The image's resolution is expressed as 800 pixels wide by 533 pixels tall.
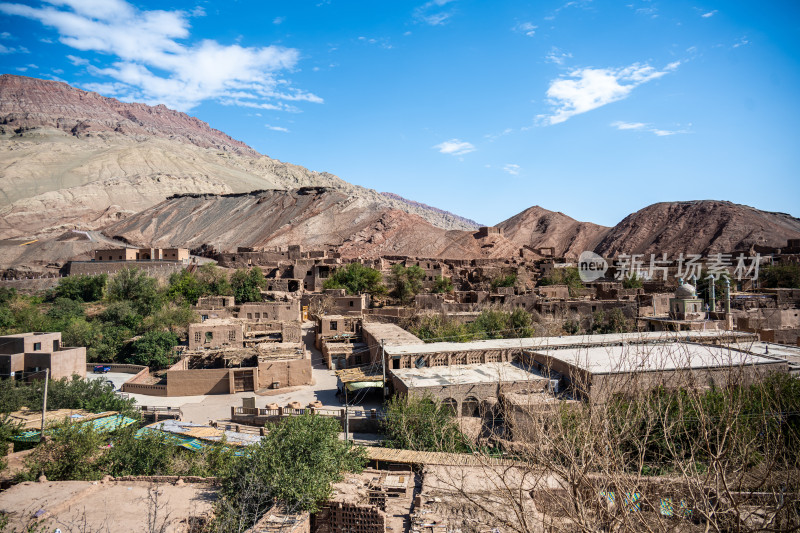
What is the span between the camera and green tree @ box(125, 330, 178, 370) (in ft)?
72.4

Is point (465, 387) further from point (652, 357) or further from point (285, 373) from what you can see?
point (285, 373)

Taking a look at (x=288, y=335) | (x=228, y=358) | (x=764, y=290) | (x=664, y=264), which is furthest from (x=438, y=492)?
(x=664, y=264)

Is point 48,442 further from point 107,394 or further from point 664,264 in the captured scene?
point 664,264

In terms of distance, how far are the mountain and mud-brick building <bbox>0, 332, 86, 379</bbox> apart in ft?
182

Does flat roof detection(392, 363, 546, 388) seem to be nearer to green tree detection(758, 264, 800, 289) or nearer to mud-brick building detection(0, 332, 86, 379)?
mud-brick building detection(0, 332, 86, 379)

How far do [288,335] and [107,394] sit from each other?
27.8 feet

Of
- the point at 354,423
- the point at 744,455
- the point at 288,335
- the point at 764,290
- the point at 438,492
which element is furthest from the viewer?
the point at 764,290

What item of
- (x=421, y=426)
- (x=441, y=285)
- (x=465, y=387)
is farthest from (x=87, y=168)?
(x=421, y=426)

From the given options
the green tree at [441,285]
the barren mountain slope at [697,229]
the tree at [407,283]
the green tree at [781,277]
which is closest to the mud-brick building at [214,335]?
the tree at [407,283]

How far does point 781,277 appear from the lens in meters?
38.6

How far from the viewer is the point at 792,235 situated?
6103 cm

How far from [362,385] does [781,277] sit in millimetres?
37821

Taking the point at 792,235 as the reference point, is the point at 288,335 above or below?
below

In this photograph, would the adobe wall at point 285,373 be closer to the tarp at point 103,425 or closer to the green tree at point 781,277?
the tarp at point 103,425
